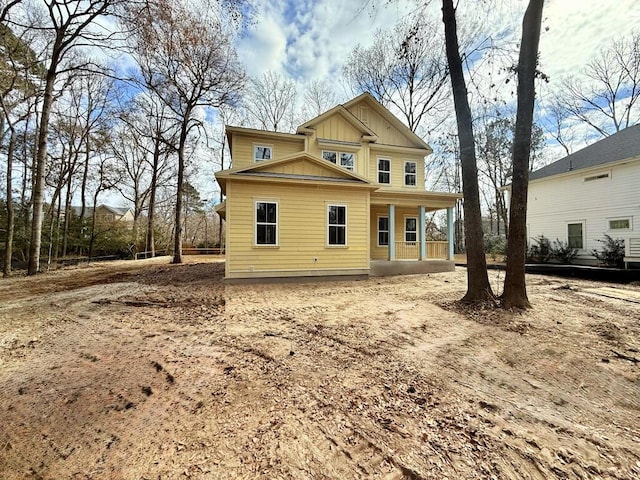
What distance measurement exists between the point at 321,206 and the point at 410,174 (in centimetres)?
732

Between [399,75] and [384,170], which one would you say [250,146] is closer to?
[384,170]

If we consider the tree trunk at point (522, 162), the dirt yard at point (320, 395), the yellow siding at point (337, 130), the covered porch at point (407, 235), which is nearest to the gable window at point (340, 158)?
the yellow siding at point (337, 130)

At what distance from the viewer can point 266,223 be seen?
9.21 m

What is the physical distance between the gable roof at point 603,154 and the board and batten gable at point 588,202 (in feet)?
1.28

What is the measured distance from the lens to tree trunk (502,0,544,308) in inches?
224

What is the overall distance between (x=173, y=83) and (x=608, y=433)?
2064 cm

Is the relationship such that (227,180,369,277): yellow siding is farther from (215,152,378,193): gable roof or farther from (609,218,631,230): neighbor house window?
(609,218,631,230): neighbor house window

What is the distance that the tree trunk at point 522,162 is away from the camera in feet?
18.7

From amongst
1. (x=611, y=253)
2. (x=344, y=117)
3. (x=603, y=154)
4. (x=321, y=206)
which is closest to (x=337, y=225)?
(x=321, y=206)

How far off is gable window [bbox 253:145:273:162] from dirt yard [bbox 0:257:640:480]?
335 inches

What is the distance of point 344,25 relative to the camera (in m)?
7.45

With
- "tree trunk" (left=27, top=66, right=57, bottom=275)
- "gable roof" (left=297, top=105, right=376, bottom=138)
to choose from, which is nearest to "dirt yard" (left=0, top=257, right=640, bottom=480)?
"tree trunk" (left=27, top=66, right=57, bottom=275)

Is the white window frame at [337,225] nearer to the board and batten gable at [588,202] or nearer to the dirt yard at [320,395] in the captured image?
the dirt yard at [320,395]

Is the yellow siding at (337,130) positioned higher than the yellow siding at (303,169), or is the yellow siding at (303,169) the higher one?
the yellow siding at (337,130)
